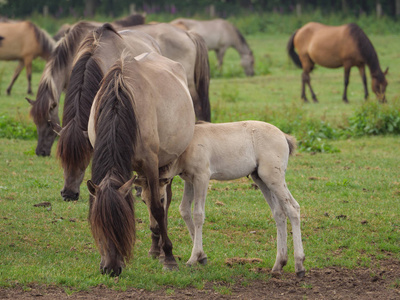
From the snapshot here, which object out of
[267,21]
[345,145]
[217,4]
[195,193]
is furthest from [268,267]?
[217,4]

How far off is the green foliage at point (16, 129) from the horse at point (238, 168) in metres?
7.09

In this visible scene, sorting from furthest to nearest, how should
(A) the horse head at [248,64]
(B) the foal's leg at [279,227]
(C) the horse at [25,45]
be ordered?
(A) the horse head at [248,64] → (C) the horse at [25,45] → (B) the foal's leg at [279,227]

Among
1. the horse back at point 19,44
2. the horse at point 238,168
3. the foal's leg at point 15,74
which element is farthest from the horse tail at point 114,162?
the horse back at point 19,44

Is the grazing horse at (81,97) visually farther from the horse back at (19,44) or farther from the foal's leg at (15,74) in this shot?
the horse back at (19,44)

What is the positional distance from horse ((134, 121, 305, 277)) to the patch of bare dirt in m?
0.23

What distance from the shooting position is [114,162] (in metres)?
4.55

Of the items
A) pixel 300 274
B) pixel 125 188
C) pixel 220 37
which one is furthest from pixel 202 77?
pixel 220 37

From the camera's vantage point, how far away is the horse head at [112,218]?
431 cm

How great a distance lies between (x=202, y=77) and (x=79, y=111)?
3964mm

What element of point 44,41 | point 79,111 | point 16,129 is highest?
point 79,111

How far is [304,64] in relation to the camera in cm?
1802

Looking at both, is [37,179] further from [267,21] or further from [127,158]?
[267,21]

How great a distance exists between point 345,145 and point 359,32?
6531mm

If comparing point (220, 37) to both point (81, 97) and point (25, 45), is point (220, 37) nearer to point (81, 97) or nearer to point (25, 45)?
point (25, 45)
